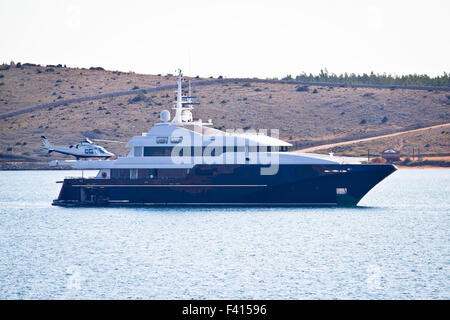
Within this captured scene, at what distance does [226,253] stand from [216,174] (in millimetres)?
15076

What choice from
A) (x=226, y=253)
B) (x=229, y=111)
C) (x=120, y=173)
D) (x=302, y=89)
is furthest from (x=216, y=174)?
(x=302, y=89)

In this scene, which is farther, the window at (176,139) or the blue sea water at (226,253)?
the window at (176,139)

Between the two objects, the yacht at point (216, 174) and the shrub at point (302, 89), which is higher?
the shrub at point (302, 89)

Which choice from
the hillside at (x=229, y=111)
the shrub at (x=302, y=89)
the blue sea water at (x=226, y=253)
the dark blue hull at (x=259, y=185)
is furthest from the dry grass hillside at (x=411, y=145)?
the dark blue hull at (x=259, y=185)

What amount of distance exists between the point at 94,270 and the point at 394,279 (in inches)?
479

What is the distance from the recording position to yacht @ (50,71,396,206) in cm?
5038

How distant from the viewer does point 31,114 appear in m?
131

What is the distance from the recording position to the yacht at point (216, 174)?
50375 millimetres

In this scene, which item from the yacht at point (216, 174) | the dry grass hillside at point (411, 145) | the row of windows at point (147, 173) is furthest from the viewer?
the dry grass hillside at point (411, 145)

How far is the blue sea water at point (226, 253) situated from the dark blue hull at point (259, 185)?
87 cm

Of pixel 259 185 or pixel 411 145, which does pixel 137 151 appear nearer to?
pixel 259 185

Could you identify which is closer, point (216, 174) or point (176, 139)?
point (216, 174)

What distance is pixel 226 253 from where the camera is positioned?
36844 millimetres

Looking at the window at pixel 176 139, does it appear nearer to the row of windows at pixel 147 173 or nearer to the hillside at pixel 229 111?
the row of windows at pixel 147 173
